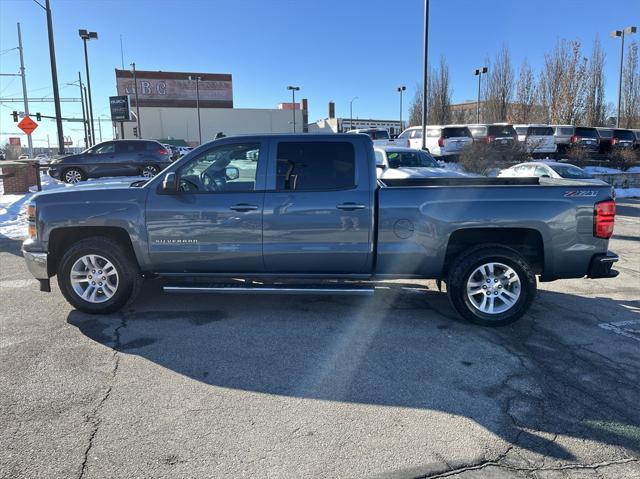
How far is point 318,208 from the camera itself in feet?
16.4

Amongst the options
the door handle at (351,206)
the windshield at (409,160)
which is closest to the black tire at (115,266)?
the door handle at (351,206)

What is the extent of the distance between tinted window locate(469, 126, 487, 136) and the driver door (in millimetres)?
19509

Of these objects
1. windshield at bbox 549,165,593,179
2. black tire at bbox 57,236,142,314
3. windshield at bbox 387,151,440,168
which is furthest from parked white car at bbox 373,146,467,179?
black tire at bbox 57,236,142,314

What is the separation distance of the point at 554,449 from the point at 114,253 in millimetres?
4333

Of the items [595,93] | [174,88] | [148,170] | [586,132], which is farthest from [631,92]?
[174,88]

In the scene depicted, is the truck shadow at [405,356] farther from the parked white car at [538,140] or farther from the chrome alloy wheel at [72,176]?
the parked white car at [538,140]

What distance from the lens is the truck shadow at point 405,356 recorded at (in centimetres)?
346

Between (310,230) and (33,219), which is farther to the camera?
(33,219)

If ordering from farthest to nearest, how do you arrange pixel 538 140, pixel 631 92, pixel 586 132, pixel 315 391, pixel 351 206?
pixel 631 92
pixel 586 132
pixel 538 140
pixel 351 206
pixel 315 391

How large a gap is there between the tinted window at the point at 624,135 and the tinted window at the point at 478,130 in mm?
10260

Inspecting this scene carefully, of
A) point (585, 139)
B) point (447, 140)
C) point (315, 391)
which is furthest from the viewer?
point (585, 139)

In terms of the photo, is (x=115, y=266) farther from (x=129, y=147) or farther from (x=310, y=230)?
(x=129, y=147)

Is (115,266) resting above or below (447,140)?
below

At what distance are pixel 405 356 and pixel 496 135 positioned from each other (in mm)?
20445
